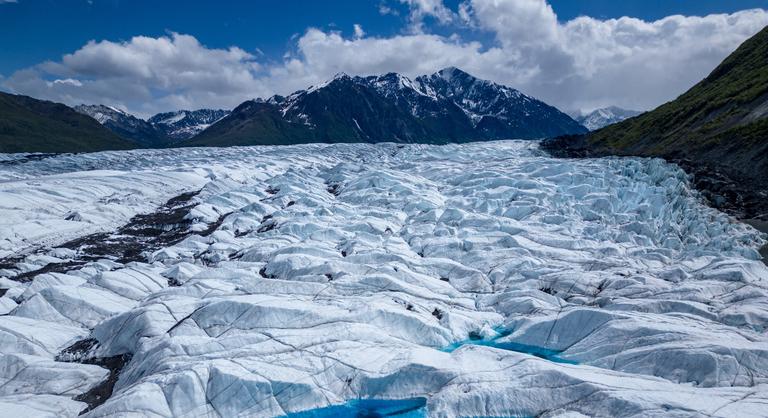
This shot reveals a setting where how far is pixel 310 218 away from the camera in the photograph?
45219 mm

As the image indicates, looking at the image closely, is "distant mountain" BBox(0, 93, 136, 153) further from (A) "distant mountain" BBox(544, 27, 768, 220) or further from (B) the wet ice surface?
(A) "distant mountain" BBox(544, 27, 768, 220)

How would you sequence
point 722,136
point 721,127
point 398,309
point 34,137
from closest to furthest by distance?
point 398,309
point 722,136
point 721,127
point 34,137

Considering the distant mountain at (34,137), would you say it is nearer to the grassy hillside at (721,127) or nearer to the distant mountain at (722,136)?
the distant mountain at (722,136)

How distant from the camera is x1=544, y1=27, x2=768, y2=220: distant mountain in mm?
42938

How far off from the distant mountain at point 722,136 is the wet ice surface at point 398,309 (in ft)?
14.3

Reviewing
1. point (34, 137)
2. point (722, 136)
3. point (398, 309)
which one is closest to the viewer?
point (398, 309)

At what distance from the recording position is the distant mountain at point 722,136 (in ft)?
141

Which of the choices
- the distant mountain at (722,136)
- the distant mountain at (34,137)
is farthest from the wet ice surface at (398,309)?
the distant mountain at (34,137)

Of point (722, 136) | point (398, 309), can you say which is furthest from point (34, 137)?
point (722, 136)

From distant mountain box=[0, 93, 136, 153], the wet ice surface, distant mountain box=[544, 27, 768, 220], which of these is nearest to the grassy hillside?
distant mountain box=[544, 27, 768, 220]

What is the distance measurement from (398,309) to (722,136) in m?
54.9

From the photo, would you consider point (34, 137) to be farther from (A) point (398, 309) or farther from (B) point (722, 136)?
(B) point (722, 136)

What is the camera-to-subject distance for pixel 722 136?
186 feet

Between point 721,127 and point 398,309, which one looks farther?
point 721,127
